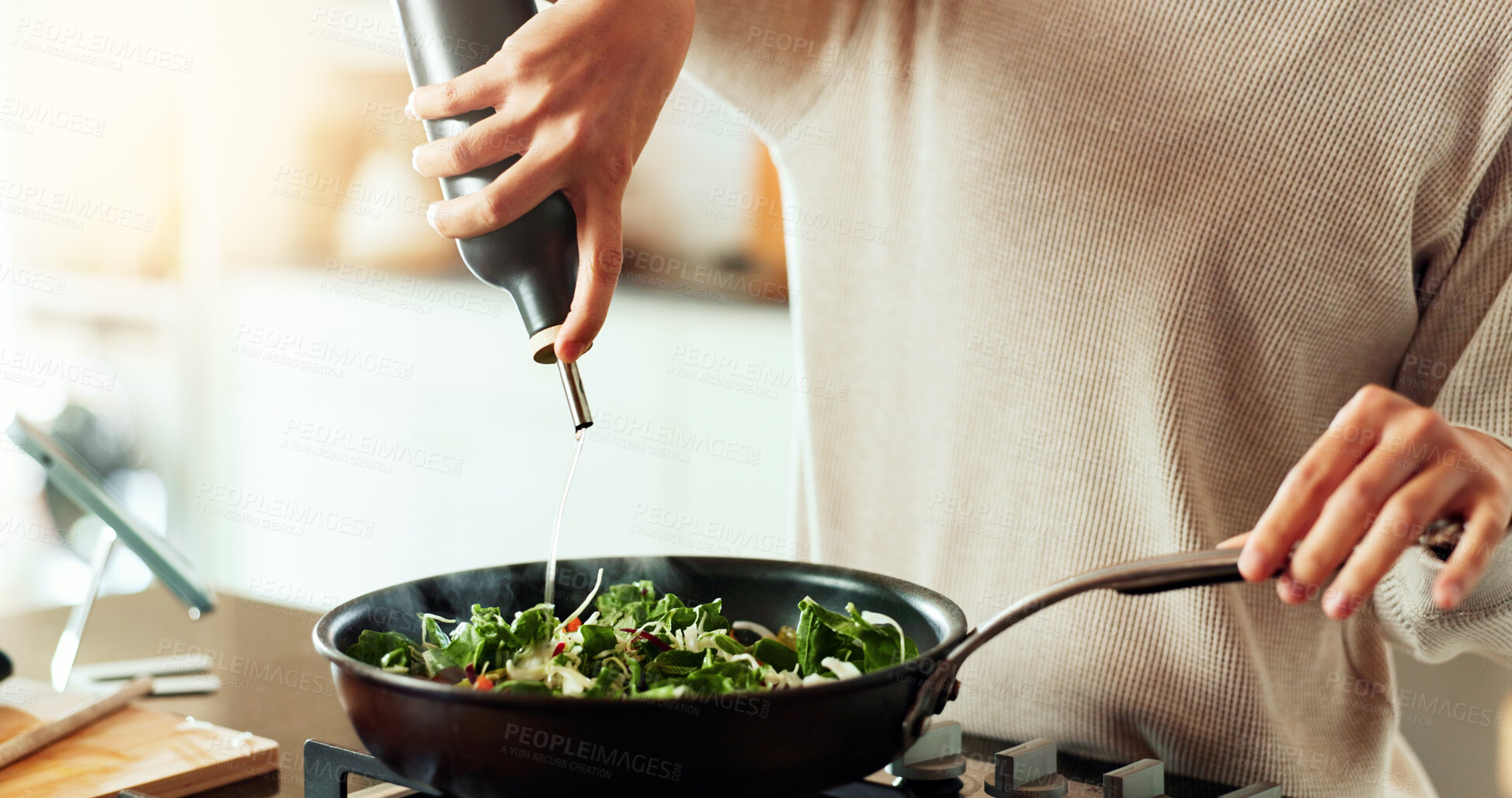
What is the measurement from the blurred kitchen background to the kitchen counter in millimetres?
1277

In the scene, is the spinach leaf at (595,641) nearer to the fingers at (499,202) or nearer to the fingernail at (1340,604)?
the fingers at (499,202)

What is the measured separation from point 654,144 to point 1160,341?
1.97 metres

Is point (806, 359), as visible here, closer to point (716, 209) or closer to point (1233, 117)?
point (1233, 117)

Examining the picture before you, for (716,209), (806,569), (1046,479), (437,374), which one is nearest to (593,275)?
(806,569)

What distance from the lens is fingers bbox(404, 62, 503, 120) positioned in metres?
0.72

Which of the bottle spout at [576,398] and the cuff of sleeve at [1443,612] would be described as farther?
the cuff of sleeve at [1443,612]

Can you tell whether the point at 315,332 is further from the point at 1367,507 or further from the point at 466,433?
the point at 1367,507

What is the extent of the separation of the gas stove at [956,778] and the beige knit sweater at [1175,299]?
0.87 feet

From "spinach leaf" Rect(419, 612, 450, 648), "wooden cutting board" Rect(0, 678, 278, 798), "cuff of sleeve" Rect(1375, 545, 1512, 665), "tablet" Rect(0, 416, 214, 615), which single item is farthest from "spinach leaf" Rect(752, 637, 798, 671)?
"tablet" Rect(0, 416, 214, 615)

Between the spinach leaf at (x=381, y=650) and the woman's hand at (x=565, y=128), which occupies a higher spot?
the woman's hand at (x=565, y=128)

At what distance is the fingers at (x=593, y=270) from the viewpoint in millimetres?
711

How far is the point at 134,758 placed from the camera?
91 cm

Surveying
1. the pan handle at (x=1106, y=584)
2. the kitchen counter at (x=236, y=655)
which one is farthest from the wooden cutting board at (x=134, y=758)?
the pan handle at (x=1106, y=584)

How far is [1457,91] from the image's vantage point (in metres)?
0.95
